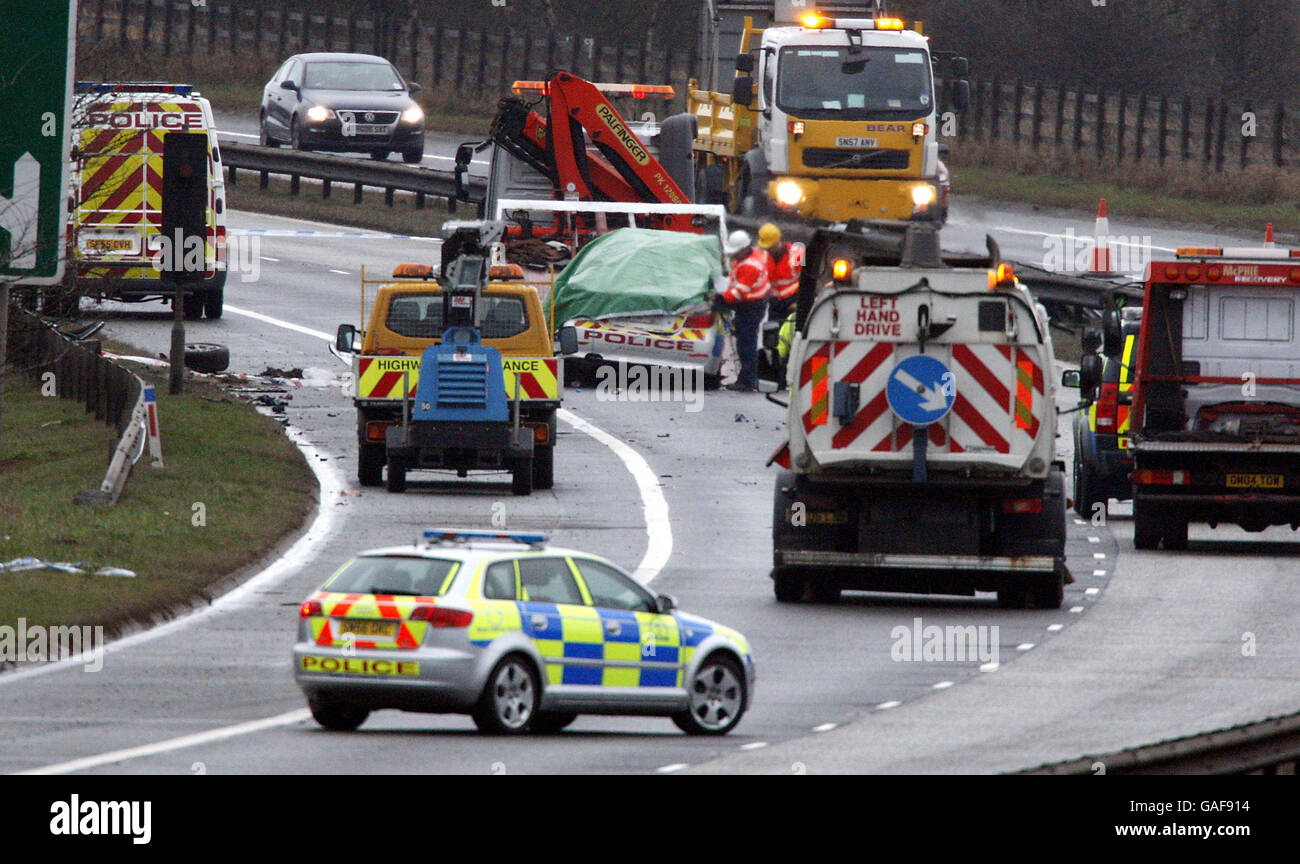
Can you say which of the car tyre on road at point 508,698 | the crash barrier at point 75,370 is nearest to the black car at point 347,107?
the crash barrier at point 75,370

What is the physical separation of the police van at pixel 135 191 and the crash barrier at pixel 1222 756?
28.6 metres

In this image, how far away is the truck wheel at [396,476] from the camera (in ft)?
90.7

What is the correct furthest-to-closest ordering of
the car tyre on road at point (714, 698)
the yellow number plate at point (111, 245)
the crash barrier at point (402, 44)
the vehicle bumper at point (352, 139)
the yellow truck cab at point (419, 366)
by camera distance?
1. the crash barrier at point (402, 44)
2. the vehicle bumper at point (352, 139)
3. the yellow number plate at point (111, 245)
4. the yellow truck cab at point (419, 366)
5. the car tyre on road at point (714, 698)

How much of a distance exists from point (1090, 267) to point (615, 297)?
13911 mm

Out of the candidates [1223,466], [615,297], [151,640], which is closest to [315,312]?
[615,297]

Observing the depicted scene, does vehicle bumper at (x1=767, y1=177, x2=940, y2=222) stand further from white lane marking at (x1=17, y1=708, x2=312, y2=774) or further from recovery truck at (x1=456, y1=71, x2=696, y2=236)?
white lane marking at (x1=17, y1=708, x2=312, y2=774)

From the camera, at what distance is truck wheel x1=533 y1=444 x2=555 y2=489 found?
92.6 ft

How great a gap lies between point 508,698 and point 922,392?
747 cm

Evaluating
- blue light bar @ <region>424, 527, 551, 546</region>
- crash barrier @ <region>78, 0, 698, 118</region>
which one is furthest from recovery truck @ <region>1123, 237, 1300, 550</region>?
crash barrier @ <region>78, 0, 698, 118</region>

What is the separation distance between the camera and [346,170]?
50.2 m

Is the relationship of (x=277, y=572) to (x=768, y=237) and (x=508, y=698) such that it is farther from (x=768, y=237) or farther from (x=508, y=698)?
(x=768, y=237)

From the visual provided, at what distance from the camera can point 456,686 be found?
47.7 feet

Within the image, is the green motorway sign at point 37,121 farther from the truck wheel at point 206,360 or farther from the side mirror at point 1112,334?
the truck wheel at point 206,360
